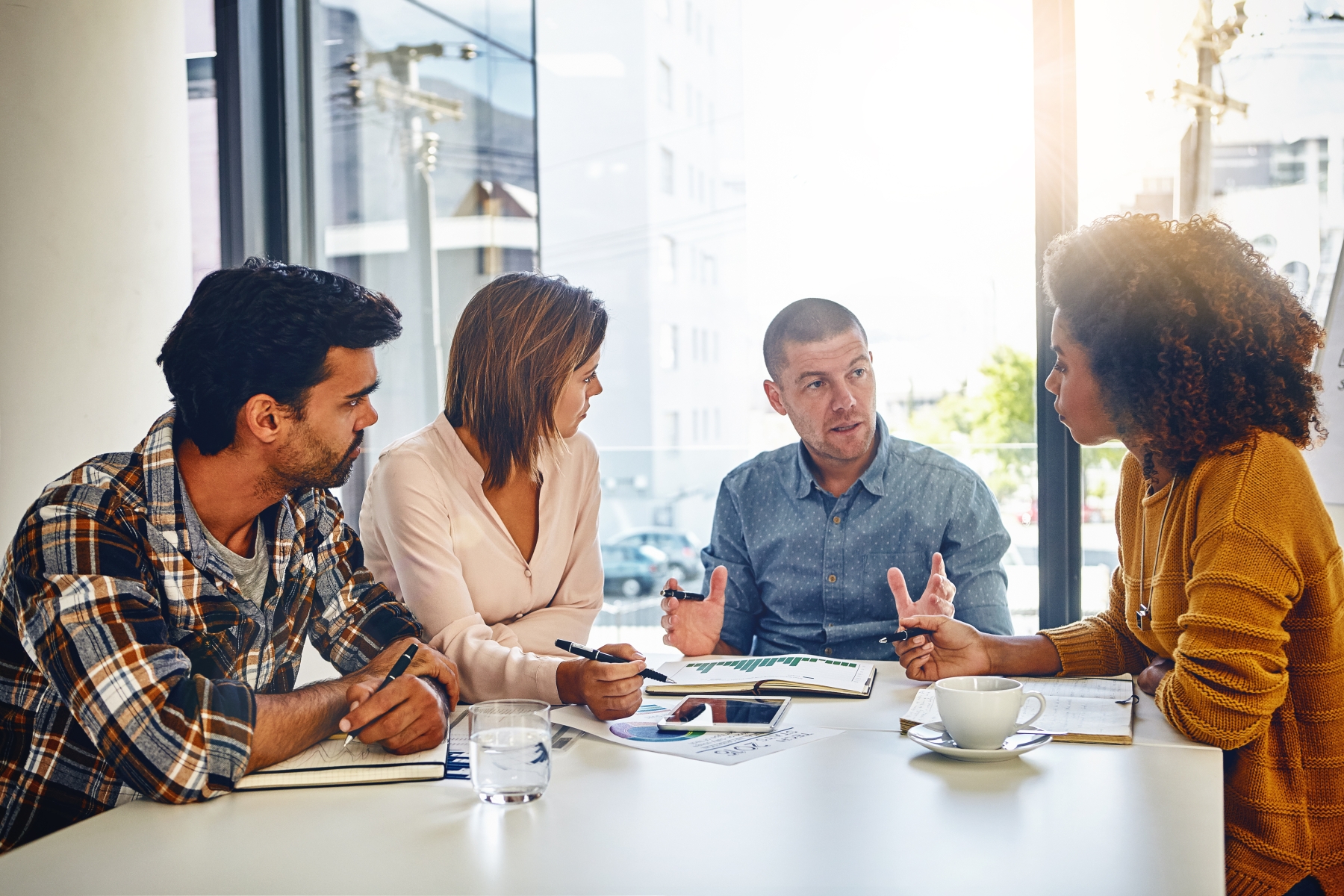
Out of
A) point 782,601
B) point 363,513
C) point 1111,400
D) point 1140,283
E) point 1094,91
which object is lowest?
point 782,601

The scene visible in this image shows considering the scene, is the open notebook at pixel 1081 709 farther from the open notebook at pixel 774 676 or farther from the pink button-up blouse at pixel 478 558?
the pink button-up blouse at pixel 478 558

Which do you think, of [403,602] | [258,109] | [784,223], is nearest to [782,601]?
[403,602]

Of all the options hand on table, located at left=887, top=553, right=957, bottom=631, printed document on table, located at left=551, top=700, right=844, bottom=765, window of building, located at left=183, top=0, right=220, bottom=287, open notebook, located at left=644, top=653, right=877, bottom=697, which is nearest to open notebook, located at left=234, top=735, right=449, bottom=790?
printed document on table, located at left=551, top=700, right=844, bottom=765

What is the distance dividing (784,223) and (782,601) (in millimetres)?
1113

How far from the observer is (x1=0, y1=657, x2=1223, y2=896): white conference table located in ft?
3.05

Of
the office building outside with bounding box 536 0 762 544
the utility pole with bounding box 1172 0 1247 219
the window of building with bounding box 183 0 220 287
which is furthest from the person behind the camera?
the window of building with bounding box 183 0 220 287

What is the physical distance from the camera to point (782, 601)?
2.34 m

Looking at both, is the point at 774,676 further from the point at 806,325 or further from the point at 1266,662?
the point at 806,325

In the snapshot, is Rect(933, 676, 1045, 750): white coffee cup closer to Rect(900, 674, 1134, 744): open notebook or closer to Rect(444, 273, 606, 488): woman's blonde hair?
Rect(900, 674, 1134, 744): open notebook

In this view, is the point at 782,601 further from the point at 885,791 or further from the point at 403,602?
the point at 885,791

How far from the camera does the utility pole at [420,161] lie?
10.6 feet

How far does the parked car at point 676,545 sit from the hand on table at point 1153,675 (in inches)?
63.0

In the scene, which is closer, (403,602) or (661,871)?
(661,871)

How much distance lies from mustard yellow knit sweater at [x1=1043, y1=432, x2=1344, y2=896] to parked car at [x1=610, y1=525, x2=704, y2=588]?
5.83 feet
